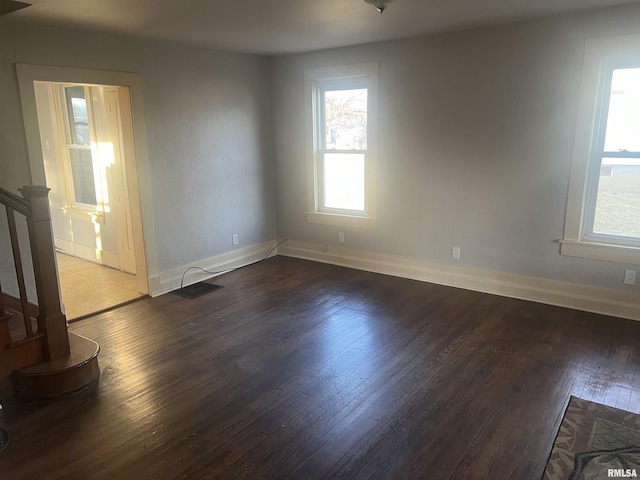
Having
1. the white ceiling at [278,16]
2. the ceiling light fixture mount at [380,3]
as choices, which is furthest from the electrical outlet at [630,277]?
the ceiling light fixture mount at [380,3]

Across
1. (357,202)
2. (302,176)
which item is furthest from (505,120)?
(302,176)

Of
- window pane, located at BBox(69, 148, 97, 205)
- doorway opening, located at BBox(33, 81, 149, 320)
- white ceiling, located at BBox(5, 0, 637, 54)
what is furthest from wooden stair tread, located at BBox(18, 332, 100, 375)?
window pane, located at BBox(69, 148, 97, 205)

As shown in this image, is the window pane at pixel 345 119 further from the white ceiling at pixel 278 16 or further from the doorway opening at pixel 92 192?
the doorway opening at pixel 92 192

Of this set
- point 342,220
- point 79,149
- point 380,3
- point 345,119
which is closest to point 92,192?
point 79,149

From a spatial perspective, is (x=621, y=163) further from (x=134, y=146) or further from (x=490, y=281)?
(x=134, y=146)

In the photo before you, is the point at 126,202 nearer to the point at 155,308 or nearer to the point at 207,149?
the point at 207,149

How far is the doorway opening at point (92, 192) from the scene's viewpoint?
4562 mm

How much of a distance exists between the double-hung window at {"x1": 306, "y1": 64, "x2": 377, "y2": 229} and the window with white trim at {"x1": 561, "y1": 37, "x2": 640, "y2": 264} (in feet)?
6.36

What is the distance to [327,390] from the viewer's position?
2.90 meters

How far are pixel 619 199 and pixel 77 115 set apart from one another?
5766 mm

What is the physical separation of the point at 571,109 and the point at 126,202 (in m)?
4.37

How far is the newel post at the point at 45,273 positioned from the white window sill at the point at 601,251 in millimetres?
3928

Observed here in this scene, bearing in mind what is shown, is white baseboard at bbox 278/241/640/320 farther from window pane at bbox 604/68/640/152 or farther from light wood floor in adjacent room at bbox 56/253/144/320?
light wood floor in adjacent room at bbox 56/253/144/320

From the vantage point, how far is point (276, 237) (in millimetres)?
6059
